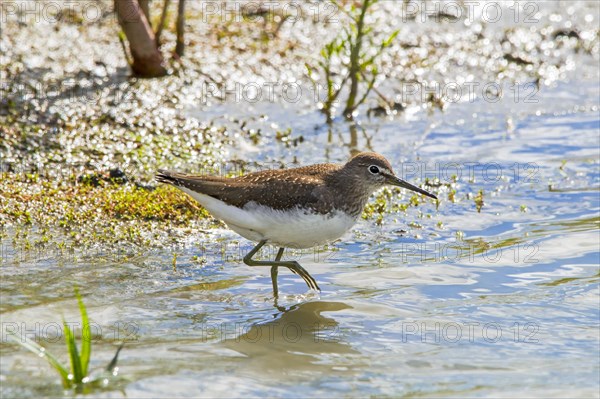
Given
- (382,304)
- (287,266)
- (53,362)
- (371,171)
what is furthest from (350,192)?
(53,362)

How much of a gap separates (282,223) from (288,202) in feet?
0.64

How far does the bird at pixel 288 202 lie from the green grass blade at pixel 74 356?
244 cm

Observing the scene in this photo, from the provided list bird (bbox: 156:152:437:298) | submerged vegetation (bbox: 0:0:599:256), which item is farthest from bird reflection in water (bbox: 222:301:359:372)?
submerged vegetation (bbox: 0:0:599:256)

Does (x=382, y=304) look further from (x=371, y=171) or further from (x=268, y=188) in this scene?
(x=268, y=188)

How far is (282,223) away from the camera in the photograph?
775 centimetres

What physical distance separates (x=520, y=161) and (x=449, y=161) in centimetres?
84

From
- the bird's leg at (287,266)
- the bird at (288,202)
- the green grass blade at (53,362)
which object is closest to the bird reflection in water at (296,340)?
the bird's leg at (287,266)

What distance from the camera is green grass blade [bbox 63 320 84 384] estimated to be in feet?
18.6

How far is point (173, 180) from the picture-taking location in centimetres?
799

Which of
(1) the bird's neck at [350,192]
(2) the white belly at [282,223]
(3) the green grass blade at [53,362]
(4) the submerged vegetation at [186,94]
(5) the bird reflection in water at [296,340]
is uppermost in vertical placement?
(4) the submerged vegetation at [186,94]

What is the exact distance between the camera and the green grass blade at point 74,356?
5677 mm

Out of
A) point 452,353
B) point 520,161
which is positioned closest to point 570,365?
point 452,353

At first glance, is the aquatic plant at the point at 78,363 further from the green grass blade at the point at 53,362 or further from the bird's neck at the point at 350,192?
the bird's neck at the point at 350,192

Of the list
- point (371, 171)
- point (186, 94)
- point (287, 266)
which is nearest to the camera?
point (287, 266)
